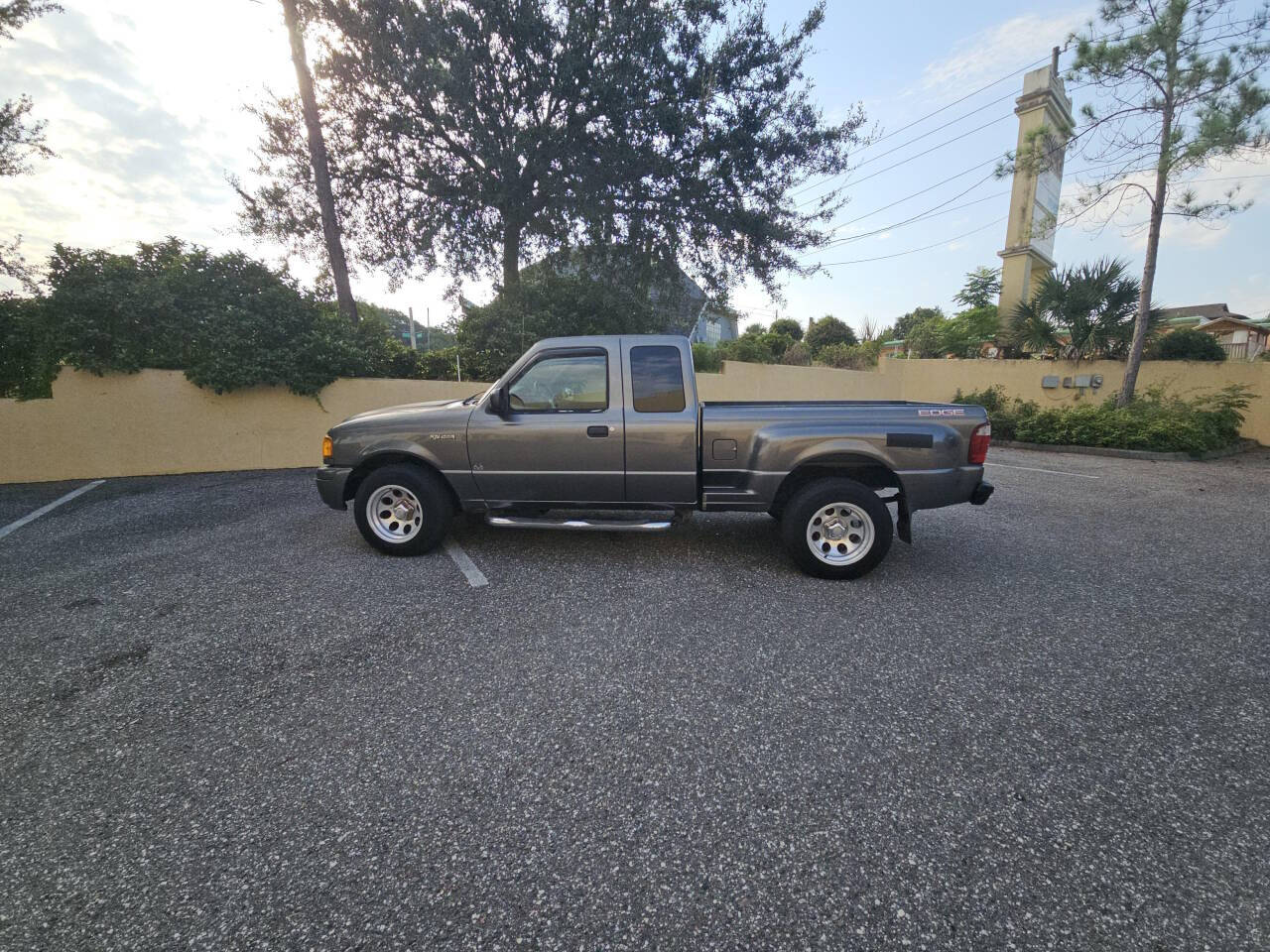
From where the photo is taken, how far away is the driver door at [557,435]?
437cm

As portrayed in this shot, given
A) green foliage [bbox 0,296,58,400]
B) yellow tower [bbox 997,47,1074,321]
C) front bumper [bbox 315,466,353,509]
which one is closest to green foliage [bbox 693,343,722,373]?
front bumper [bbox 315,466,353,509]

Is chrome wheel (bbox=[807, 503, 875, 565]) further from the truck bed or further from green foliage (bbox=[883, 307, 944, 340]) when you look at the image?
green foliage (bbox=[883, 307, 944, 340])

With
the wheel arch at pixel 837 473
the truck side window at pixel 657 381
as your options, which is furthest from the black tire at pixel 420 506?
the wheel arch at pixel 837 473

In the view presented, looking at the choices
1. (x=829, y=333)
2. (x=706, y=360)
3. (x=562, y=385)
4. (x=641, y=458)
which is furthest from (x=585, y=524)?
(x=829, y=333)

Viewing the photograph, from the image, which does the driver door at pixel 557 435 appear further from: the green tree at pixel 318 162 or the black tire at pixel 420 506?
the green tree at pixel 318 162

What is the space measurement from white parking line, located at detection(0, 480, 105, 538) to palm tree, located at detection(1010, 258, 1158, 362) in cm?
1954

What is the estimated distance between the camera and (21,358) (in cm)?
798

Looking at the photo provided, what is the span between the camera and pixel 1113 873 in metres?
1.69

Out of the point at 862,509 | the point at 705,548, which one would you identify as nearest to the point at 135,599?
the point at 705,548

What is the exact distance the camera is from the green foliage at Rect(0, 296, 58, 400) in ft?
25.5

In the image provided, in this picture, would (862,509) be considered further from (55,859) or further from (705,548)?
(55,859)

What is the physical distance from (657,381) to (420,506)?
227cm

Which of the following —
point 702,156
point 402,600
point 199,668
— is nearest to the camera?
point 199,668

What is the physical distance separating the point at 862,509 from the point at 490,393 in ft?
10.3
